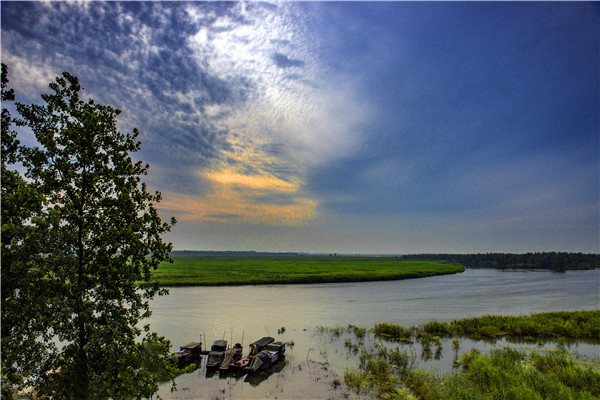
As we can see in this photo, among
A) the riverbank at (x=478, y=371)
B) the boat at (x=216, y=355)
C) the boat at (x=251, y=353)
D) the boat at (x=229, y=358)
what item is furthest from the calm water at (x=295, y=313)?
the riverbank at (x=478, y=371)

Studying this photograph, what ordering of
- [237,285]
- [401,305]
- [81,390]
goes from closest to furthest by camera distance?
[81,390]
[401,305]
[237,285]

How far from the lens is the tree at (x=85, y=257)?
8.58 meters

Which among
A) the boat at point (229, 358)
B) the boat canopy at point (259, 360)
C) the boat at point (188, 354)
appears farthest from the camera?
the boat at point (188, 354)

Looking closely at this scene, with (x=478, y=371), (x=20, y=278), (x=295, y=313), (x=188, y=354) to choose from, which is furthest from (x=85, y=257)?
(x=295, y=313)

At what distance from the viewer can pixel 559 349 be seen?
23.2m

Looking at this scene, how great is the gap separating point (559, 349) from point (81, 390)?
30310mm

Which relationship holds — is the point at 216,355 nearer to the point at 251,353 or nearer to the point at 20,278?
the point at 251,353

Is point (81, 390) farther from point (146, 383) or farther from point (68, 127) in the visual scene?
point (68, 127)

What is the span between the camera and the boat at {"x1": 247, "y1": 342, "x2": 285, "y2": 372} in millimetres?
18234

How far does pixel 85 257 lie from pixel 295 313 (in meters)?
29.6

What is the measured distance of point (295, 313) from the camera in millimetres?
36062

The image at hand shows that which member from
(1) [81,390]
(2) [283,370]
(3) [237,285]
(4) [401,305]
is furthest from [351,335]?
(3) [237,285]

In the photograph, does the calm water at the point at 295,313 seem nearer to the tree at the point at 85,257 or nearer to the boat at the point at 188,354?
the boat at the point at 188,354

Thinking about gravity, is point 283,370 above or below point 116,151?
below
